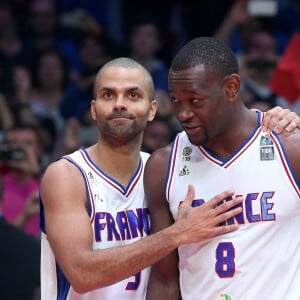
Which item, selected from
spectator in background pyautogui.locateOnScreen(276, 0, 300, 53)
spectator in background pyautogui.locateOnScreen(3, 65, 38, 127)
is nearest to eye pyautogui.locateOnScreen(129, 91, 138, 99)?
spectator in background pyautogui.locateOnScreen(3, 65, 38, 127)

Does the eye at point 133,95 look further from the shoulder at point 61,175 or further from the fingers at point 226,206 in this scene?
the fingers at point 226,206

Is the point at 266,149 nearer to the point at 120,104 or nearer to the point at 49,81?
the point at 120,104

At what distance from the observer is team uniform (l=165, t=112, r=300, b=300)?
14.9 ft

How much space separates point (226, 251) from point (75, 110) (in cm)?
456

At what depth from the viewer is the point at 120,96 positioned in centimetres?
505

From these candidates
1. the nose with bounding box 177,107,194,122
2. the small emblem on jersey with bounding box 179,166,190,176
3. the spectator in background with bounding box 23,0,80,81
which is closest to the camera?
the nose with bounding box 177,107,194,122

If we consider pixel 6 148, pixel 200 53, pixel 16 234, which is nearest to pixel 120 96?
pixel 200 53

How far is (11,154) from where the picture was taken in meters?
7.65

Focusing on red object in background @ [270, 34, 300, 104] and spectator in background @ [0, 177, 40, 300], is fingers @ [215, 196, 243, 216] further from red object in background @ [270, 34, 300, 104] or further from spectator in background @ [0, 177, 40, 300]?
red object in background @ [270, 34, 300, 104]

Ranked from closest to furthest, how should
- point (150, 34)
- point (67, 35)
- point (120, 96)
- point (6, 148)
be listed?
point (120, 96)
point (6, 148)
point (150, 34)
point (67, 35)

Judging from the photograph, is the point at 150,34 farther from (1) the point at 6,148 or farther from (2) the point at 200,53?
(2) the point at 200,53

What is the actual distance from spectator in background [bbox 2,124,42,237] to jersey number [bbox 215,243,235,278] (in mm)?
3108

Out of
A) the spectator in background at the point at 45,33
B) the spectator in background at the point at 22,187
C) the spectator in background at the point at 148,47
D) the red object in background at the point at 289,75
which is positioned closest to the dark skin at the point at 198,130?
the spectator in background at the point at 22,187

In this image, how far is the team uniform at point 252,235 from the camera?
4.54m
